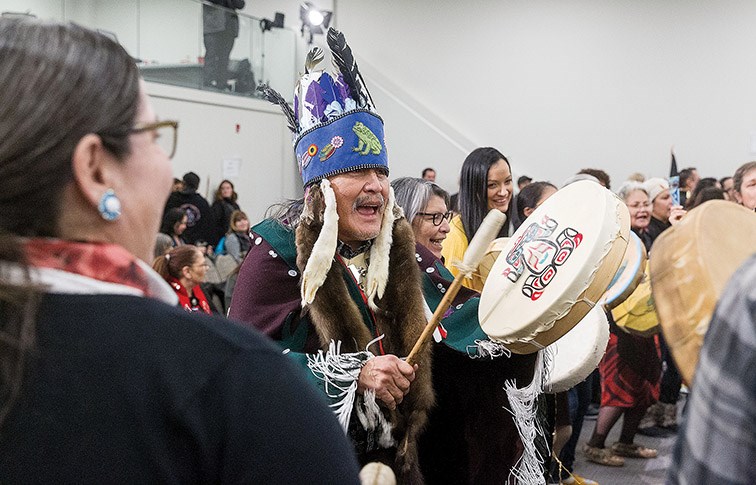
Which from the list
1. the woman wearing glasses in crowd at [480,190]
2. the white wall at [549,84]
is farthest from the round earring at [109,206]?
the white wall at [549,84]

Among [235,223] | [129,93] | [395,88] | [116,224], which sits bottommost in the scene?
[235,223]

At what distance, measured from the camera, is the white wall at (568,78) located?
1053 cm

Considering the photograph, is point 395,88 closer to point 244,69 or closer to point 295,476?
point 244,69

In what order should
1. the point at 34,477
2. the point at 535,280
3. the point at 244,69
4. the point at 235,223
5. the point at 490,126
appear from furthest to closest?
1. the point at 490,126
2. the point at 244,69
3. the point at 235,223
4. the point at 535,280
5. the point at 34,477

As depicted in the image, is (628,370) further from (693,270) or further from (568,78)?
(568,78)

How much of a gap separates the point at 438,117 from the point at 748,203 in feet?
26.3

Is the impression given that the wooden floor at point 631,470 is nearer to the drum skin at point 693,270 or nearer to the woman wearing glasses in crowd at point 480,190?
the woman wearing glasses in crowd at point 480,190

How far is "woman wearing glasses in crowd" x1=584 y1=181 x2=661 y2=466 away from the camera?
4.49 meters

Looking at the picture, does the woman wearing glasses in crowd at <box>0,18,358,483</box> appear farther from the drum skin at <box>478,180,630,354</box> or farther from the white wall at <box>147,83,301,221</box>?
the white wall at <box>147,83,301,221</box>

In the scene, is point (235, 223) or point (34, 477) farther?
point (235, 223)

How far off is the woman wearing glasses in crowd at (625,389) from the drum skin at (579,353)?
1.61 metres

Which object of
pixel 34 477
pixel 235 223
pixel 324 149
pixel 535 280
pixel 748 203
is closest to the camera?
pixel 34 477

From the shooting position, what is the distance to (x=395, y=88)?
39.4ft

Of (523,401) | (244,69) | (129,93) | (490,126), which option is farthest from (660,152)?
(129,93)
